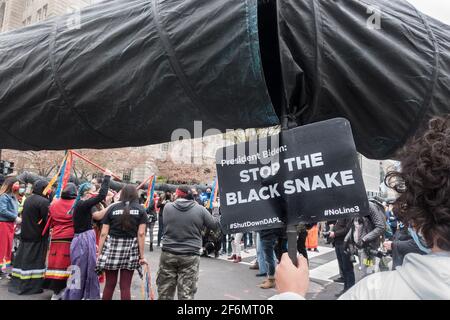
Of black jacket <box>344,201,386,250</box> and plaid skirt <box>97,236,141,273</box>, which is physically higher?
black jacket <box>344,201,386,250</box>

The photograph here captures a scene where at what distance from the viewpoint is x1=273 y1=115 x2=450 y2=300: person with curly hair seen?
969 millimetres

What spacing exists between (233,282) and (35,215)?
4.14 m

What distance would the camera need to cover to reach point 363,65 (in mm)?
1479

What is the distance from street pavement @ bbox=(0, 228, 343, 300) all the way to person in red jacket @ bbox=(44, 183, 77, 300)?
0.56 m

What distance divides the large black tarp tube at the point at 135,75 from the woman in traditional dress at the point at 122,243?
134 inches

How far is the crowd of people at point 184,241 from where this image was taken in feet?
3.56

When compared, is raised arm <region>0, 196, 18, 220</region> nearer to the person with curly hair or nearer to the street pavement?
the street pavement

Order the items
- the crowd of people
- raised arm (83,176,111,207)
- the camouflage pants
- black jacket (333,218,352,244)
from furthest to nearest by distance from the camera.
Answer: black jacket (333,218,352,244), raised arm (83,176,111,207), the camouflage pants, the crowd of people

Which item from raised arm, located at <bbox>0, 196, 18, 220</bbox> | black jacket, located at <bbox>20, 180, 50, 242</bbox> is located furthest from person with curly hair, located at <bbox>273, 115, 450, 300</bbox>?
raised arm, located at <bbox>0, 196, 18, 220</bbox>

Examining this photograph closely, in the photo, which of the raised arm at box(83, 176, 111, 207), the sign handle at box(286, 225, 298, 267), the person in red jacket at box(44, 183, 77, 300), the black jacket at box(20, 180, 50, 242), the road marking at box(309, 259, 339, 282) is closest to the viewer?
the sign handle at box(286, 225, 298, 267)

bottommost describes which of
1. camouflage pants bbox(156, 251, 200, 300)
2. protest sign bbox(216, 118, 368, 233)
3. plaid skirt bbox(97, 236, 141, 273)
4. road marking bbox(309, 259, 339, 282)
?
road marking bbox(309, 259, 339, 282)

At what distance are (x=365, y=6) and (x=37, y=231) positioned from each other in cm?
654

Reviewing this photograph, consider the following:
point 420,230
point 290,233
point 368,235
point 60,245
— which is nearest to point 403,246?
point 368,235
